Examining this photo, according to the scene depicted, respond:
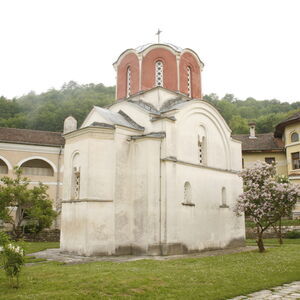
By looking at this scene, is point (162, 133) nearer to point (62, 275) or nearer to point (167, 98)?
point (167, 98)

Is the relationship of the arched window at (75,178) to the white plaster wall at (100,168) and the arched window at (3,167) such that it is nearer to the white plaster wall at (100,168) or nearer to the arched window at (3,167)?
the white plaster wall at (100,168)

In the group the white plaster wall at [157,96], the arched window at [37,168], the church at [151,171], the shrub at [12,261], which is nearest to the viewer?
the shrub at [12,261]

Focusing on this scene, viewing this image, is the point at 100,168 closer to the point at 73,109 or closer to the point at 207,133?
the point at 207,133

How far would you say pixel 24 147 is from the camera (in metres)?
29.5

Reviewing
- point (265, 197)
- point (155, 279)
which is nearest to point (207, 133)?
point (265, 197)

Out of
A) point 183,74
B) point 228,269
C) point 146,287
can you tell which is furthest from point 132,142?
point 146,287

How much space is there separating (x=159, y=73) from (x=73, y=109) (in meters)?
29.3

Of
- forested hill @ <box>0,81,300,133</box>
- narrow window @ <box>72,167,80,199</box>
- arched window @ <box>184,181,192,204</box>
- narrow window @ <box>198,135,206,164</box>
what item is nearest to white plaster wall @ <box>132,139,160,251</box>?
arched window @ <box>184,181,192,204</box>

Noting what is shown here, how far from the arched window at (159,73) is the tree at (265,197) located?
6.62m

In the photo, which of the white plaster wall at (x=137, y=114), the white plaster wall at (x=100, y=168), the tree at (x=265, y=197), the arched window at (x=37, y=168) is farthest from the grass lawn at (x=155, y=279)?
the arched window at (x=37, y=168)

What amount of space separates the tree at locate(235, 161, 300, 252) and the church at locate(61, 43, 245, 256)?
2.45 meters

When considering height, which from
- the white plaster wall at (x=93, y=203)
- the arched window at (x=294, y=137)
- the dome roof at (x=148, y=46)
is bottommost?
the white plaster wall at (x=93, y=203)

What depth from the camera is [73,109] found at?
45219mm

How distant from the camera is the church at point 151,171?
46.2 feet
